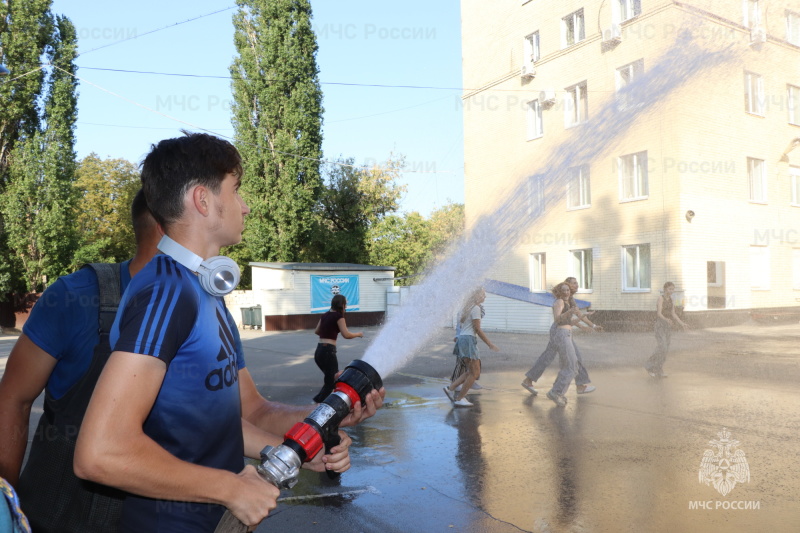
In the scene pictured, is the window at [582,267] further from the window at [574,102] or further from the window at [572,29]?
the window at [572,29]

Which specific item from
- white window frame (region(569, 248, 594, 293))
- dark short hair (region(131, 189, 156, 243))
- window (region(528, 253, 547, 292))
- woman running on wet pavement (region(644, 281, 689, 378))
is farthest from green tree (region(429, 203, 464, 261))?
dark short hair (region(131, 189, 156, 243))

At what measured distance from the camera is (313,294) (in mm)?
29625

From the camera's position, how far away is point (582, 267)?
24.4 m

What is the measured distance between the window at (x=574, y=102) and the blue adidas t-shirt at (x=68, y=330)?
77.2 ft

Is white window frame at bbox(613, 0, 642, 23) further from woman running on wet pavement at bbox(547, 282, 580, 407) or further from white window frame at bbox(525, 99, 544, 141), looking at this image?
woman running on wet pavement at bbox(547, 282, 580, 407)

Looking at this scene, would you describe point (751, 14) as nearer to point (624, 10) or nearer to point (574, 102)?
point (624, 10)

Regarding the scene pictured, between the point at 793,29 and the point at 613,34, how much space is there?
707 centimetres

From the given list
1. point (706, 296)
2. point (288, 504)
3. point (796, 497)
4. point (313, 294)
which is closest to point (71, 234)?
point (313, 294)

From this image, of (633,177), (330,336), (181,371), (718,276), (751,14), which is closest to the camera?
(181,371)

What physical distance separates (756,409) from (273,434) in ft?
29.3

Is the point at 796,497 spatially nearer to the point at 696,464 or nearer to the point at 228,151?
the point at 696,464

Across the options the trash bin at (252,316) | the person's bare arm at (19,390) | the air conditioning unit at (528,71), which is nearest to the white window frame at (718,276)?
the air conditioning unit at (528,71)

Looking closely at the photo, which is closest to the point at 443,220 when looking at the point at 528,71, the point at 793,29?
the point at 528,71

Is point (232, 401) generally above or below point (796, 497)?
above
